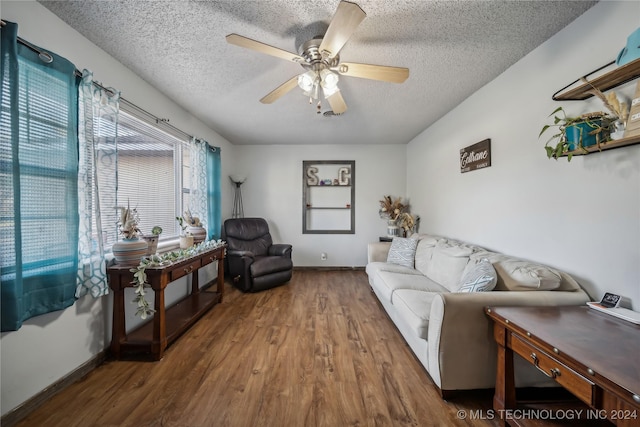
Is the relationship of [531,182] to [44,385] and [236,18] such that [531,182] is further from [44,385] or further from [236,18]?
[44,385]

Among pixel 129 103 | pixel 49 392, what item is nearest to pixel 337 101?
pixel 129 103

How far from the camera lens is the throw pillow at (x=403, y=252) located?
10.0ft

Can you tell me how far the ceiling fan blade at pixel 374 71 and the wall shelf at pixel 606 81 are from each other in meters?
0.98

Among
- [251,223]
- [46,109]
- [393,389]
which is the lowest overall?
[393,389]

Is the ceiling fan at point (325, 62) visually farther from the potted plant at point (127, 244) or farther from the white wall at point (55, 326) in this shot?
the potted plant at point (127, 244)

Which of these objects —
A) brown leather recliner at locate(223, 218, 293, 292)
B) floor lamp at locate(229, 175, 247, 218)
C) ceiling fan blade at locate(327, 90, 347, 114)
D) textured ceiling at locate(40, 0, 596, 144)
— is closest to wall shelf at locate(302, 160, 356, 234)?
brown leather recliner at locate(223, 218, 293, 292)

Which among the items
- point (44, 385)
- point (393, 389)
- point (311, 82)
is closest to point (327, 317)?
point (393, 389)

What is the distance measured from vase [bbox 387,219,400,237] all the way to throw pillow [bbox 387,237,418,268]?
2.74 ft

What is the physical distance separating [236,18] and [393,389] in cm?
265

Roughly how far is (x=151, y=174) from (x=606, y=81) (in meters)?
3.71

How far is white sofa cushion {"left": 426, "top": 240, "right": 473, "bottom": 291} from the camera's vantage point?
7.20ft

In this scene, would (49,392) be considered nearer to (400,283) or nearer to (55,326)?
(55,326)

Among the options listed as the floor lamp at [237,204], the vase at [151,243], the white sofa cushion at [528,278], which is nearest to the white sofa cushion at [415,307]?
the white sofa cushion at [528,278]

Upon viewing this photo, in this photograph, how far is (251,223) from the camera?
4188 millimetres
